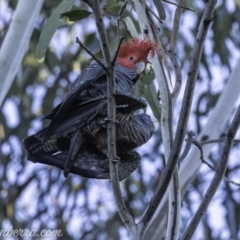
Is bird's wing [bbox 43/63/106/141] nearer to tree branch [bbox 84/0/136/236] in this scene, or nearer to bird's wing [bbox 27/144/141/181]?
bird's wing [bbox 27/144/141/181]

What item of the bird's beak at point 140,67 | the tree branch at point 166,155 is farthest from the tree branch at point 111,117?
the bird's beak at point 140,67

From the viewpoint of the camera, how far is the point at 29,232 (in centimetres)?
394

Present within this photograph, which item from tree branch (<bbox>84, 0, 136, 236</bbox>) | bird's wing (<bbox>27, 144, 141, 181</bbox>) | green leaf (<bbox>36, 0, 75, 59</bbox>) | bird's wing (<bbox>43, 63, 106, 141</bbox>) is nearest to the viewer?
tree branch (<bbox>84, 0, 136, 236</bbox>)

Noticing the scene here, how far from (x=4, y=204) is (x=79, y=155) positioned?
7.63 feet

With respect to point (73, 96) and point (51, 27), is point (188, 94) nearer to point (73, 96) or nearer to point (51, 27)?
point (73, 96)

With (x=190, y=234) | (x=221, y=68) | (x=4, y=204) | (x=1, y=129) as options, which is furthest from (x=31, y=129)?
(x=190, y=234)

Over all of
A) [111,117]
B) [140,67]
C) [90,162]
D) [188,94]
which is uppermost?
[140,67]

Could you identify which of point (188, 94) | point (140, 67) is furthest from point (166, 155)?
point (140, 67)

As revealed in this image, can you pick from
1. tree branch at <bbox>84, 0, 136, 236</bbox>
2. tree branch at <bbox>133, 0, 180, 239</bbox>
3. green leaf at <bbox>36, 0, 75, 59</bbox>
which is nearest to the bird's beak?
tree branch at <bbox>133, 0, 180, 239</bbox>

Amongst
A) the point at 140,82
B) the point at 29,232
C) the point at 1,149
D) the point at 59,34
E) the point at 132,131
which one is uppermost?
Result: the point at 59,34

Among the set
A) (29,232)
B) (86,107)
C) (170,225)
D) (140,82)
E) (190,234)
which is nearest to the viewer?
(190,234)

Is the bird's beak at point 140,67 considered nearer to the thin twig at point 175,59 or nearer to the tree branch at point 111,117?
the thin twig at point 175,59

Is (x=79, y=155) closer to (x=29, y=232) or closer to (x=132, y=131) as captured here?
(x=132, y=131)

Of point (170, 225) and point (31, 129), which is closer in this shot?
point (170, 225)
